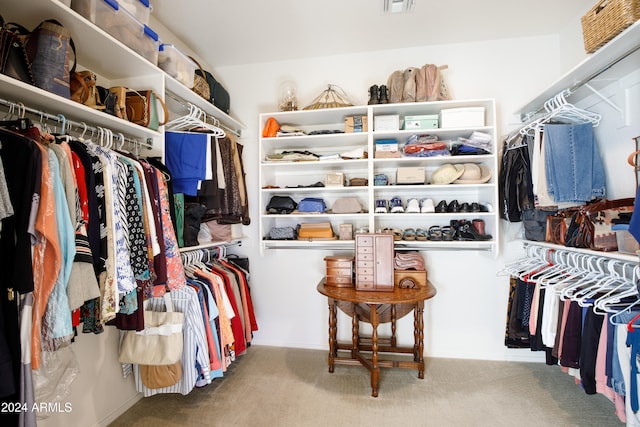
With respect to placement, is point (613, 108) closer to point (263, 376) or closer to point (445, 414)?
point (445, 414)

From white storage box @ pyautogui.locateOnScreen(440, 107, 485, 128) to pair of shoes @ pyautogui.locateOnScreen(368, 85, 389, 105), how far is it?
483mm

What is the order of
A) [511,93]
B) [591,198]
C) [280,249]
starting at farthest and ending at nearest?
1. [280,249]
2. [511,93]
3. [591,198]

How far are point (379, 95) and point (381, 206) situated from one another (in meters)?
0.96

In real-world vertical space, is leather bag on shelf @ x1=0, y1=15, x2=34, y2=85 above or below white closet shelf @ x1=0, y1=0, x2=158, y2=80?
below

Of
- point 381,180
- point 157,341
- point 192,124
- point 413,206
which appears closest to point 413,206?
point 413,206

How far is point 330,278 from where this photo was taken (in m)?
2.41

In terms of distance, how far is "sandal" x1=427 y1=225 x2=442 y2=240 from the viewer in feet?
8.00

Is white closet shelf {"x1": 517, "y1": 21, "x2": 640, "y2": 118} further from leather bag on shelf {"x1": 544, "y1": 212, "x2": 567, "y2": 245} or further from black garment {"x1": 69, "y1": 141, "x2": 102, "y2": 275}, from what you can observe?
black garment {"x1": 69, "y1": 141, "x2": 102, "y2": 275}

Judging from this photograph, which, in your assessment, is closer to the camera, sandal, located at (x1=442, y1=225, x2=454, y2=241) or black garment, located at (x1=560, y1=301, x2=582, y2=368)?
black garment, located at (x1=560, y1=301, x2=582, y2=368)

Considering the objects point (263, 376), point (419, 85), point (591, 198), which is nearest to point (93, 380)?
point (263, 376)

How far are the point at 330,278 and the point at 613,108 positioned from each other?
7.35ft

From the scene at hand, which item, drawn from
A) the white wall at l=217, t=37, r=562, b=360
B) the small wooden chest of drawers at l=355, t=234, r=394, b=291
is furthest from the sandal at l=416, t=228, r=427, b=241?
the small wooden chest of drawers at l=355, t=234, r=394, b=291

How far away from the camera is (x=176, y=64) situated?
2.03 metres

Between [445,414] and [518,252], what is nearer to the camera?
[445,414]
